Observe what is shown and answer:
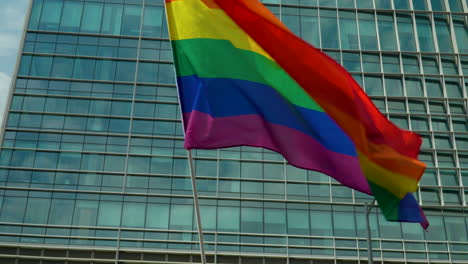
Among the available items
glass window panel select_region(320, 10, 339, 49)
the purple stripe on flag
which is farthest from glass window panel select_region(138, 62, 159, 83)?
the purple stripe on flag

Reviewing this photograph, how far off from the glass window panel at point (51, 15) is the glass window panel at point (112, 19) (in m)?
3.29

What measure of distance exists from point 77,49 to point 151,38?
526 cm

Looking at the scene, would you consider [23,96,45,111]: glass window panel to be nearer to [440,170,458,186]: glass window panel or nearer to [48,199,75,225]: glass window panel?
[48,199,75,225]: glass window panel

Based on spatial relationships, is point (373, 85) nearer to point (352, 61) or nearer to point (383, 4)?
point (352, 61)

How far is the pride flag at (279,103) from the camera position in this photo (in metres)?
12.6

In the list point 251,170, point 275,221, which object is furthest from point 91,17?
point 275,221

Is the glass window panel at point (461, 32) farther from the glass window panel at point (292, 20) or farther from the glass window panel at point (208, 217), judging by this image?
the glass window panel at point (208, 217)

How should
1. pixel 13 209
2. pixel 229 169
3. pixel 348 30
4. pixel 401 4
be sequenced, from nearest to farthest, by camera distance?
pixel 13 209 < pixel 229 169 < pixel 348 30 < pixel 401 4

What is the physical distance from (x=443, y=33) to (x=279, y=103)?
110ft

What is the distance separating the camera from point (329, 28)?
42219mm

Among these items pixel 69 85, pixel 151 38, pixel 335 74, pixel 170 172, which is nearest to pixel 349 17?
pixel 151 38

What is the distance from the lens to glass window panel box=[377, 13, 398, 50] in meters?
42.2

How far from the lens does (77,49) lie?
4050 centimetres

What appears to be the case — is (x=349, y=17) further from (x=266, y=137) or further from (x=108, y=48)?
(x=266, y=137)
